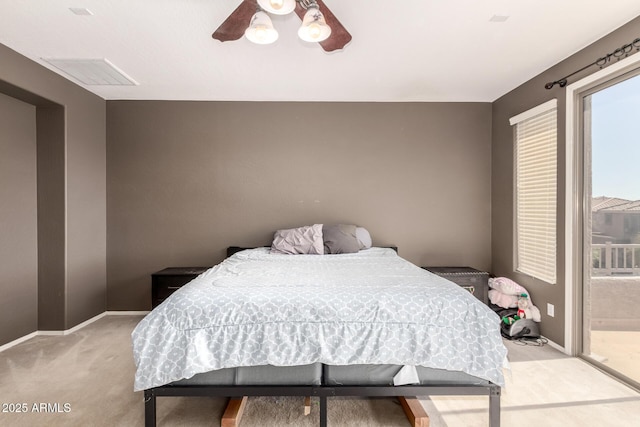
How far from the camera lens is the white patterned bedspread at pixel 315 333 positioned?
1.62m

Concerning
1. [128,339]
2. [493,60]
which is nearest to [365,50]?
[493,60]

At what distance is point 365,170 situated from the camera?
3814 millimetres

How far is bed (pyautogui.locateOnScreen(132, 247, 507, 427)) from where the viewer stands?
1.63m

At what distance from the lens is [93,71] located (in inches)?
117

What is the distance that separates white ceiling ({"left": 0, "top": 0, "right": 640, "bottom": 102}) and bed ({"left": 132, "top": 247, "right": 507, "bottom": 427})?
70.2 inches

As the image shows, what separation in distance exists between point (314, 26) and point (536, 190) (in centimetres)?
269

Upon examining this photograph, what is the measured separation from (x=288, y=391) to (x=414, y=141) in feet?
9.95

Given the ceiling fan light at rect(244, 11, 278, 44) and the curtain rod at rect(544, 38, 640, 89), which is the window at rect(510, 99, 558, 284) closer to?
the curtain rod at rect(544, 38, 640, 89)

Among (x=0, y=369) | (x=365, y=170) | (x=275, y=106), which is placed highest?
(x=275, y=106)

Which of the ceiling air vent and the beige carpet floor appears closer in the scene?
the beige carpet floor

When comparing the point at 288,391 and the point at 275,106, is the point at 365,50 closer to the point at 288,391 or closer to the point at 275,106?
the point at 275,106

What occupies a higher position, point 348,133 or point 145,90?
point 145,90

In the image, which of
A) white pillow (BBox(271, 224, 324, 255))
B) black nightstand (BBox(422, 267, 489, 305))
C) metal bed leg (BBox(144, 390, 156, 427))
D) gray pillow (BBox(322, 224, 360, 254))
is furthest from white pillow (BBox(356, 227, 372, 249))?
metal bed leg (BBox(144, 390, 156, 427))

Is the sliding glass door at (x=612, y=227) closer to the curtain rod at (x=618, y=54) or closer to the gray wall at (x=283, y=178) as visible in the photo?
the curtain rod at (x=618, y=54)
